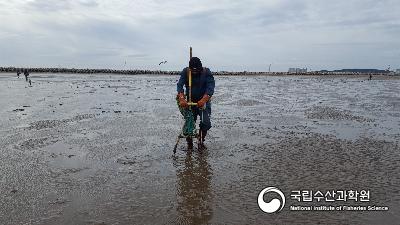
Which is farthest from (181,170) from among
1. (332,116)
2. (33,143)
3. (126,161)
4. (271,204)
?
(332,116)

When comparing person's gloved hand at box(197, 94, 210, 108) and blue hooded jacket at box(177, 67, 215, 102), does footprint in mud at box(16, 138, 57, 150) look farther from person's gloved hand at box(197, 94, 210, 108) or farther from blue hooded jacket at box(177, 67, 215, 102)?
person's gloved hand at box(197, 94, 210, 108)

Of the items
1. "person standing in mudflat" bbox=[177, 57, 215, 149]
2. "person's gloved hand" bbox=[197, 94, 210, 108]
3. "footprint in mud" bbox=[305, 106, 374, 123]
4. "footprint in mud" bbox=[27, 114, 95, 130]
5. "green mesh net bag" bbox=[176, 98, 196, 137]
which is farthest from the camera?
"footprint in mud" bbox=[305, 106, 374, 123]

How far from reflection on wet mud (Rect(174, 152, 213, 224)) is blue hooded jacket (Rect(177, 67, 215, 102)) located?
4.75ft

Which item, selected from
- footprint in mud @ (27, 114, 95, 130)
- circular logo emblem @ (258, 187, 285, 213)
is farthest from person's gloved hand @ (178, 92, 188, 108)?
footprint in mud @ (27, 114, 95, 130)

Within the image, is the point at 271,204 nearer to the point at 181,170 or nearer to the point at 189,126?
the point at 181,170

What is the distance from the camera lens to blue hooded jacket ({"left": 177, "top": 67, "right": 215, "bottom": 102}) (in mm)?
7961

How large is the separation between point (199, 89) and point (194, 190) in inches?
126

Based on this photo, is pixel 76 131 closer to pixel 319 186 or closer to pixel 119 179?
pixel 119 179

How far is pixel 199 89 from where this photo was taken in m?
8.16

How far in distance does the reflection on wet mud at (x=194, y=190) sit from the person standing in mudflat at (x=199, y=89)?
103 cm

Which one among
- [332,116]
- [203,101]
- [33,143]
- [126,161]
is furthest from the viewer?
[332,116]

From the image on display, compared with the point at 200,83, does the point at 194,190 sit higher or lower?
lower

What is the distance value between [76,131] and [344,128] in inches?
290

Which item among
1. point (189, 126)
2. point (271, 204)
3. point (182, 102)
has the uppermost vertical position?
point (182, 102)
